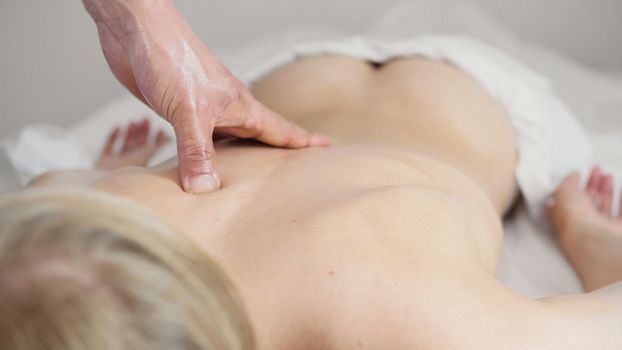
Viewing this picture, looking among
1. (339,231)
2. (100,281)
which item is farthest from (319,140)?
(100,281)

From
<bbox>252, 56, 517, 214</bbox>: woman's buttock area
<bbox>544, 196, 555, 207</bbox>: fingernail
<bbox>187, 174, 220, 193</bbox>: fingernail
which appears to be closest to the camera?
<bbox>187, 174, 220, 193</bbox>: fingernail

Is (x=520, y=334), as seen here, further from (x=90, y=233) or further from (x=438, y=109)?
(x=438, y=109)

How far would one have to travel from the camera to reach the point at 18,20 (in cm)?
185

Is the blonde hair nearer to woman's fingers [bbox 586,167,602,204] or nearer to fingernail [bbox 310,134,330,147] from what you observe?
fingernail [bbox 310,134,330,147]

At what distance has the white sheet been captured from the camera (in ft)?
4.16

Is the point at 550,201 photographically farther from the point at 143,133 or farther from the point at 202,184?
Result: the point at 143,133

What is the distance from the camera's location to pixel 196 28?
2.02 meters

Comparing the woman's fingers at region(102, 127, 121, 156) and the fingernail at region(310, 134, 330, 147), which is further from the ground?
the fingernail at region(310, 134, 330, 147)

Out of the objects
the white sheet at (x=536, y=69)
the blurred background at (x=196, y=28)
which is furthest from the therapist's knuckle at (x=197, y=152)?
the blurred background at (x=196, y=28)

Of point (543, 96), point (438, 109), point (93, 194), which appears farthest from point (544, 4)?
point (93, 194)

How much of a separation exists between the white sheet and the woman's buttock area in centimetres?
11

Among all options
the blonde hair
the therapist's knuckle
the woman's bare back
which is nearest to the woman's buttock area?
the woman's bare back

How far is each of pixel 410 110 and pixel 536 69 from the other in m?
0.76

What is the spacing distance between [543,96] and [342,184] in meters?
0.75
